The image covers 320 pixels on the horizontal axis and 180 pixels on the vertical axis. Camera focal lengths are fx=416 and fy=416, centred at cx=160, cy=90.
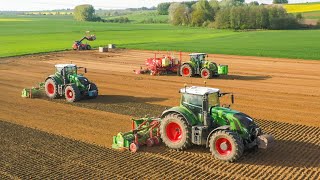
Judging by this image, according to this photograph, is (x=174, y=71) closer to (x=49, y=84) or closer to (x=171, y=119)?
(x=49, y=84)

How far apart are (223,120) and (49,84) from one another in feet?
41.2

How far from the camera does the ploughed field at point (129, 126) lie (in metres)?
12.3

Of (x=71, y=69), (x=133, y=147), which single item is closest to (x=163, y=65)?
(x=71, y=69)

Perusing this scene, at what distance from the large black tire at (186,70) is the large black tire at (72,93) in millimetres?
10186

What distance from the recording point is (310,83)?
2678 centimetres

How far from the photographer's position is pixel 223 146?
Answer: 41.5 ft

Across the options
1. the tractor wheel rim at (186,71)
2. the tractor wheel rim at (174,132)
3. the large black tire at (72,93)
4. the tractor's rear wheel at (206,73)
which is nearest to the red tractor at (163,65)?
the tractor wheel rim at (186,71)

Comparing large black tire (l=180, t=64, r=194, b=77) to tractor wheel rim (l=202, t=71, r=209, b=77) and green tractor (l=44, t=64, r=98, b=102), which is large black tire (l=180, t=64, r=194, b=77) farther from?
green tractor (l=44, t=64, r=98, b=102)

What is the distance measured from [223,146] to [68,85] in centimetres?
1139

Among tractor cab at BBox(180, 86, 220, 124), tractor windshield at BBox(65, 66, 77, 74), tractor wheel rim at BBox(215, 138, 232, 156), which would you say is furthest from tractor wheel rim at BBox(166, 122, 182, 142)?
tractor windshield at BBox(65, 66, 77, 74)

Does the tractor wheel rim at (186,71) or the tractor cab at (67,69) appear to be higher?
the tractor cab at (67,69)

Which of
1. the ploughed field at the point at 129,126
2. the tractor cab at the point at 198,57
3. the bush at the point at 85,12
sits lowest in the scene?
the ploughed field at the point at 129,126

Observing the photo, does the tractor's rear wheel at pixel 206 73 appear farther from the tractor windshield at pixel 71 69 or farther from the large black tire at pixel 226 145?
the large black tire at pixel 226 145

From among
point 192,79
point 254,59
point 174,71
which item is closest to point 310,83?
point 192,79
